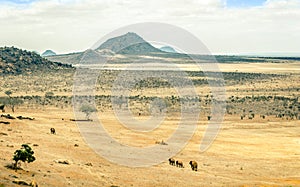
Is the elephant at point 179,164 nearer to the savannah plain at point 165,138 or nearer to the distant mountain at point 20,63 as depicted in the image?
the savannah plain at point 165,138

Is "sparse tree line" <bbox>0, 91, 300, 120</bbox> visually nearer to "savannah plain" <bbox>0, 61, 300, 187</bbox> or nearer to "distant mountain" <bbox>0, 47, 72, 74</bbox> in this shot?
"savannah plain" <bbox>0, 61, 300, 187</bbox>

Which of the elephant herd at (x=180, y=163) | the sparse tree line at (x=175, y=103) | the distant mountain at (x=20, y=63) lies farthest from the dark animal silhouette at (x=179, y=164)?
the distant mountain at (x=20, y=63)

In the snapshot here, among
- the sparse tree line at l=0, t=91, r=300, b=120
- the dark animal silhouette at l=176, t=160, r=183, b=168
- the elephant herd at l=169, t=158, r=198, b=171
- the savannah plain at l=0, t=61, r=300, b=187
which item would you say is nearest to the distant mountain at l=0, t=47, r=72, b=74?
the savannah plain at l=0, t=61, r=300, b=187

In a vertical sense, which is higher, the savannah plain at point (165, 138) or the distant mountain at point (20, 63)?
the distant mountain at point (20, 63)

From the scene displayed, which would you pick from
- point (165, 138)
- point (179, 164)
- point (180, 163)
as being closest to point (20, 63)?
point (165, 138)

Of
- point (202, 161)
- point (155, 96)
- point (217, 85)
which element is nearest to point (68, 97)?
point (155, 96)

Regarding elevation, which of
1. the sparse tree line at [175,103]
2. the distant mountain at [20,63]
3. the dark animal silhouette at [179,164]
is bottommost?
the dark animal silhouette at [179,164]

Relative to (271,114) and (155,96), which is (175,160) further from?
(155,96)

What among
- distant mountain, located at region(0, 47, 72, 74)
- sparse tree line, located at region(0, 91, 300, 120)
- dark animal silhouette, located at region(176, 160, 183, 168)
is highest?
distant mountain, located at region(0, 47, 72, 74)
